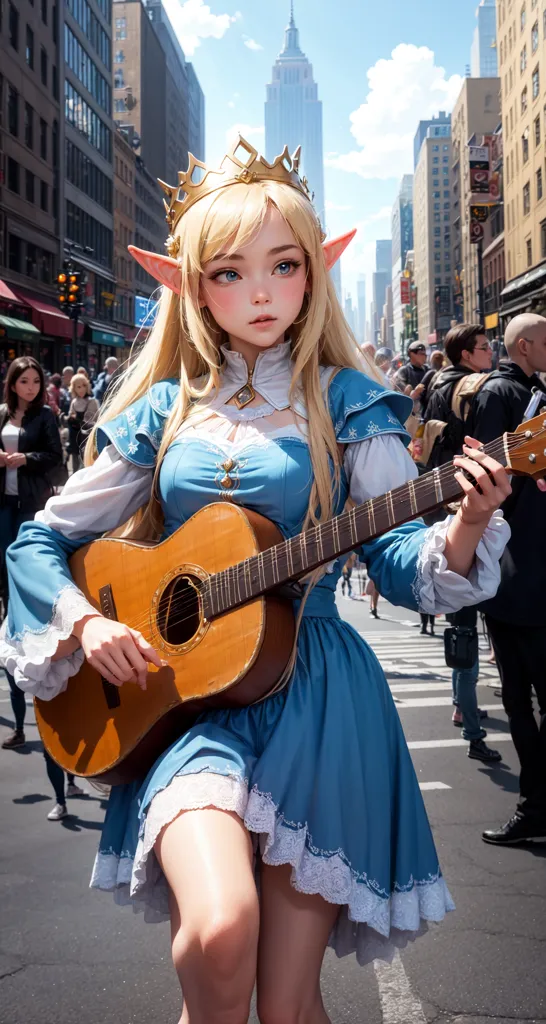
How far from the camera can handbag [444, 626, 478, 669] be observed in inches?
214

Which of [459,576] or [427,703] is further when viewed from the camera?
[427,703]

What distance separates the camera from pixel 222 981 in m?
1.55

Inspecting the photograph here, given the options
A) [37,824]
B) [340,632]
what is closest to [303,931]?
[340,632]

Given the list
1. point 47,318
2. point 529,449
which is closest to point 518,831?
point 529,449

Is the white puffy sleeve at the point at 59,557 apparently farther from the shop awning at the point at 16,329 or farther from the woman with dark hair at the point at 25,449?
the shop awning at the point at 16,329

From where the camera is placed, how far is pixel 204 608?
76.4 inches

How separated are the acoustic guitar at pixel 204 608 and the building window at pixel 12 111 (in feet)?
129

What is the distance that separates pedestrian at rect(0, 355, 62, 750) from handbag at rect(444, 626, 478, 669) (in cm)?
319

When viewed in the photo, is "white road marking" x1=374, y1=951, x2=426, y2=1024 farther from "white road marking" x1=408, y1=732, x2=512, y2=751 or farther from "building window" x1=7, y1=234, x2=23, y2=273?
"building window" x1=7, y1=234, x2=23, y2=273

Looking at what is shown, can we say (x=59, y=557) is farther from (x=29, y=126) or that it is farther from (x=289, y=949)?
(x=29, y=126)

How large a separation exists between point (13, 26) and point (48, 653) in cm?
4159

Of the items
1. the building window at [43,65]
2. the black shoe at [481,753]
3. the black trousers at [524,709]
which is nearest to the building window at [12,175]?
the building window at [43,65]

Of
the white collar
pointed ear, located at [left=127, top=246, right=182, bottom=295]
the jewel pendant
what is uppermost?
pointed ear, located at [left=127, top=246, right=182, bottom=295]

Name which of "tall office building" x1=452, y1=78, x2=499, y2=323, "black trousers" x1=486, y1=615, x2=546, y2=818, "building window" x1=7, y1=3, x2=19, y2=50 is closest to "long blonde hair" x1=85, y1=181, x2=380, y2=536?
"black trousers" x1=486, y1=615, x2=546, y2=818
